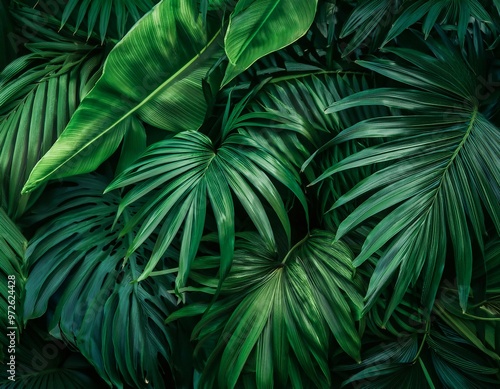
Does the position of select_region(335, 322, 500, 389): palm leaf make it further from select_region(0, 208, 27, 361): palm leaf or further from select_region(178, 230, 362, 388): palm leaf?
select_region(0, 208, 27, 361): palm leaf

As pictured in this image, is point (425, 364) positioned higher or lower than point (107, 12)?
lower

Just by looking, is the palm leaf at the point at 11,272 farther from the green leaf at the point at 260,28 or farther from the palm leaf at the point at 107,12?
the green leaf at the point at 260,28

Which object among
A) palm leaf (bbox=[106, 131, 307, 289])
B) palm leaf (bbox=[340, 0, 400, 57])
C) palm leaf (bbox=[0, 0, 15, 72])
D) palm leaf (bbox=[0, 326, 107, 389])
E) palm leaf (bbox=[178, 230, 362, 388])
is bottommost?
palm leaf (bbox=[0, 326, 107, 389])

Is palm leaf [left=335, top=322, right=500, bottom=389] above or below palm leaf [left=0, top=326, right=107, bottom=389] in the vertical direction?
above

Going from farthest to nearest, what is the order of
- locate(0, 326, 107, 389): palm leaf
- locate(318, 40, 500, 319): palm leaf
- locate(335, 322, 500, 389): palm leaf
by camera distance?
1. locate(0, 326, 107, 389): palm leaf
2. locate(335, 322, 500, 389): palm leaf
3. locate(318, 40, 500, 319): palm leaf

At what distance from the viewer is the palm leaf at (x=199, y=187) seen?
1.04 meters

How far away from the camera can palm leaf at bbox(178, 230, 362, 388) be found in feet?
3.65

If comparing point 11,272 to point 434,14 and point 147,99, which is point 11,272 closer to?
point 147,99

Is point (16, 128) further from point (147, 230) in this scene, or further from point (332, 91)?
point (332, 91)

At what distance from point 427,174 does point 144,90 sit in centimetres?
58

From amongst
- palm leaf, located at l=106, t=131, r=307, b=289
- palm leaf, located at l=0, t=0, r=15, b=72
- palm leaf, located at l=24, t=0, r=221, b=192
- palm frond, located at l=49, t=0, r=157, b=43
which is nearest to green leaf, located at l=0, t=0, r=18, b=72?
palm leaf, located at l=0, t=0, r=15, b=72

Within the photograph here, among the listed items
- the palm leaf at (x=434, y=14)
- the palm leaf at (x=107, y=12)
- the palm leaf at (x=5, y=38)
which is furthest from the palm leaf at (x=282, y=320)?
the palm leaf at (x=5, y=38)

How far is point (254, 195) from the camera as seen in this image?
1086 mm

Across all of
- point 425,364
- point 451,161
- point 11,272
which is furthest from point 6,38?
point 425,364
